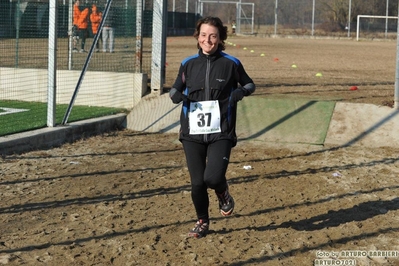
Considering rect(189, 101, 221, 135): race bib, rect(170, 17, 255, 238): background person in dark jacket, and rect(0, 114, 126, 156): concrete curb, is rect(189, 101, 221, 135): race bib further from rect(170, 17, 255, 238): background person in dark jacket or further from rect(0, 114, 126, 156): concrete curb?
rect(0, 114, 126, 156): concrete curb

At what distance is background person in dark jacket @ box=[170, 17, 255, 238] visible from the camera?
18.9 ft

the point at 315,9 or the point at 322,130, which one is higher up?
the point at 315,9

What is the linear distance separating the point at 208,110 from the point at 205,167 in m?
0.49

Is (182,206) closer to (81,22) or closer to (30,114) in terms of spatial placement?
(30,114)

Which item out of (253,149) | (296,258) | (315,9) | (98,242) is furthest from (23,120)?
(315,9)

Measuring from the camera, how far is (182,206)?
6.91 meters

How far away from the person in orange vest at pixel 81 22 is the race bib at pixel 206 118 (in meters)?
8.33

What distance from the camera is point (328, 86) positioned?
14.4 m

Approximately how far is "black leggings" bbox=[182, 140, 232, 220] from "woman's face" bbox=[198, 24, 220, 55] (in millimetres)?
789

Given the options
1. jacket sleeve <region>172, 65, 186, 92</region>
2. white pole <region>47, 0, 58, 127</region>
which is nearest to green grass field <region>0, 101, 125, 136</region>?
white pole <region>47, 0, 58, 127</region>

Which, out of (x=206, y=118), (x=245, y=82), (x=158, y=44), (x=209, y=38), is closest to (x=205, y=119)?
(x=206, y=118)

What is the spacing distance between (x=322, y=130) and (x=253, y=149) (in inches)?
51.8

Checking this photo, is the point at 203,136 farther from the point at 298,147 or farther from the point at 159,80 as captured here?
the point at 159,80

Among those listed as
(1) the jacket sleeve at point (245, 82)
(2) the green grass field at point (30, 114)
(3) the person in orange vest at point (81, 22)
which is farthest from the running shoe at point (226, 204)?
(3) the person in orange vest at point (81, 22)
